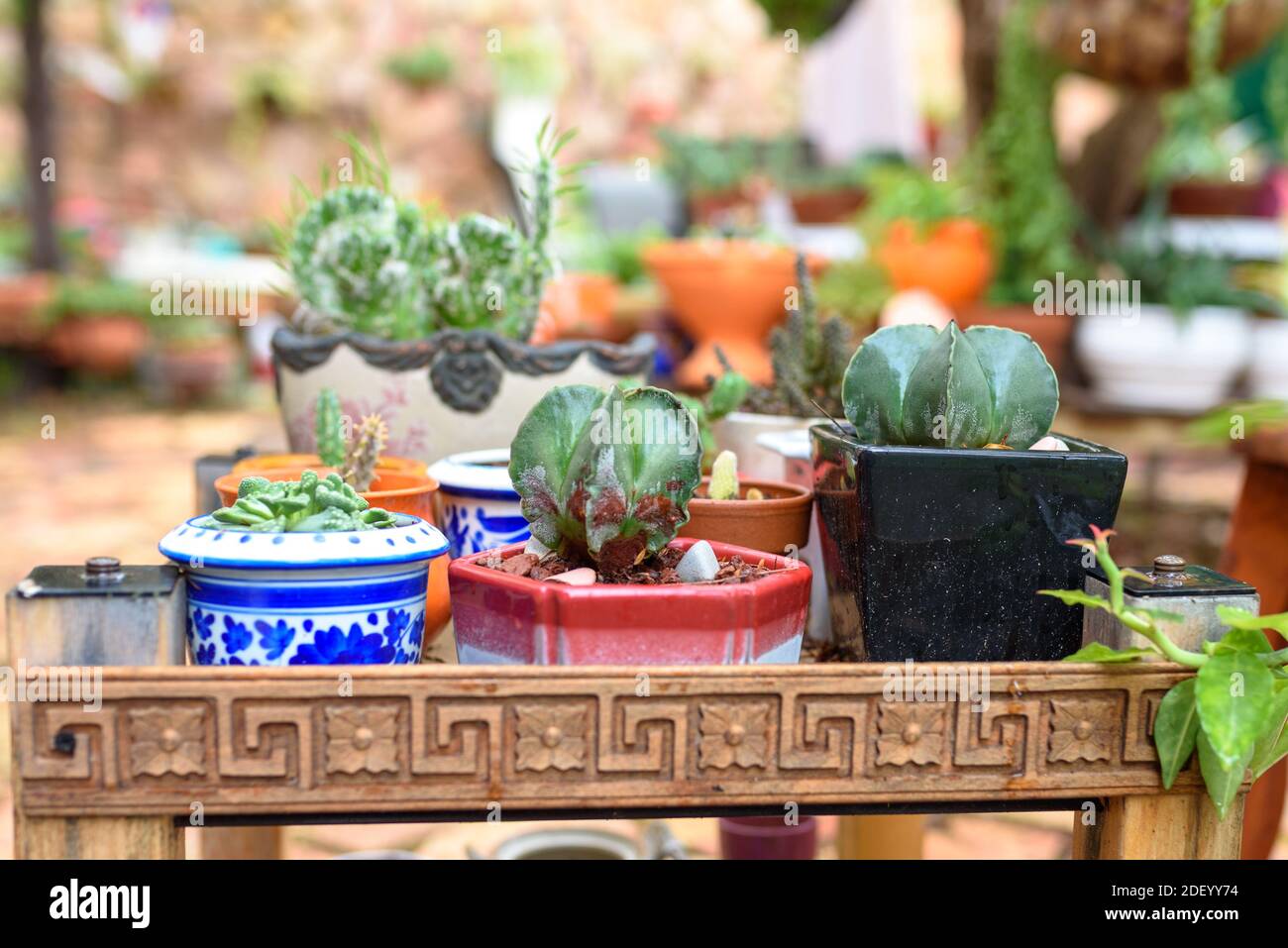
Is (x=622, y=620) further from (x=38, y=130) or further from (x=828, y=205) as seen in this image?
(x=38, y=130)

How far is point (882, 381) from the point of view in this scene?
1051 mm

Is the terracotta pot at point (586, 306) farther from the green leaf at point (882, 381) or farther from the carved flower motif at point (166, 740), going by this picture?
the carved flower motif at point (166, 740)

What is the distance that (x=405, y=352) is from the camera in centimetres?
145

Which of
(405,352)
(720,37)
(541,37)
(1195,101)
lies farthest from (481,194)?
(405,352)

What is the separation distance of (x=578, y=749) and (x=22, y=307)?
22.9ft

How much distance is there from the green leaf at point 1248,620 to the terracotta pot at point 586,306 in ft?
5.47

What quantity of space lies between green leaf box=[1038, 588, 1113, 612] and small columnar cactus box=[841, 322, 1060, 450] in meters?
0.13

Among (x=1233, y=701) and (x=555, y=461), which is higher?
(x=555, y=461)

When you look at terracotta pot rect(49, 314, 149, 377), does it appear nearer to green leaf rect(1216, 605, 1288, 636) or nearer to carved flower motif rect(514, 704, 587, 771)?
carved flower motif rect(514, 704, 587, 771)

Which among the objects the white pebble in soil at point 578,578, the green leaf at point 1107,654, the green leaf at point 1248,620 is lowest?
the green leaf at point 1107,654

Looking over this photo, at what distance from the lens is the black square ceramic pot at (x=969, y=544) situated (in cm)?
100

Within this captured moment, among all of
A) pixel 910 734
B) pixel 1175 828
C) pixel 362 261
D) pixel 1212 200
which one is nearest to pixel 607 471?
pixel 910 734

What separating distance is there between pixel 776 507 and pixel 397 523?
34cm

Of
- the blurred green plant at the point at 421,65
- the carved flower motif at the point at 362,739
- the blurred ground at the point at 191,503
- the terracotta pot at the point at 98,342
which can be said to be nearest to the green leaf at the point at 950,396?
the carved flower motif at the point at 362,739
